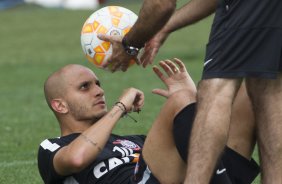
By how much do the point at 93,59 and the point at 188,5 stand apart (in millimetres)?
743

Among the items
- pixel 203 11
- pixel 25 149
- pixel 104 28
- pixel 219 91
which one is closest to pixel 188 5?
pixel 203 11

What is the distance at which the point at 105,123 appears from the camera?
5.30m

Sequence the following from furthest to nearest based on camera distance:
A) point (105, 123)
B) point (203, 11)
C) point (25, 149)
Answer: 1. point (25, 149)
2. point (203, 11)
3. point (105, 123)

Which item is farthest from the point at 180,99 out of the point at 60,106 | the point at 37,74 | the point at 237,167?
the point at 37,74

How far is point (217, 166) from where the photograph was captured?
490 centimetres

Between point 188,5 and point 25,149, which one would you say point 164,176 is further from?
point 25,149

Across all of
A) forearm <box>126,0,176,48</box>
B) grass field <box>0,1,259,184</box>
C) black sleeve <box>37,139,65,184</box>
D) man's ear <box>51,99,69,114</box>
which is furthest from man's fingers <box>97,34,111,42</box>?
grass field <box>0,1,259,184</box>

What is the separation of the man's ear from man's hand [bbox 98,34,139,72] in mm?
404

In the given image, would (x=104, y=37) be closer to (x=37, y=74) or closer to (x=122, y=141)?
(x=122, y=141)

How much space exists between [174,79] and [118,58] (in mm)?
463

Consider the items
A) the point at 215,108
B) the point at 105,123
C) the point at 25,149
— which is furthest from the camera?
the point at 25,149

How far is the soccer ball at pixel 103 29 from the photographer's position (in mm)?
5883

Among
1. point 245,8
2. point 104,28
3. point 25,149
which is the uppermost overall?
point 245,8

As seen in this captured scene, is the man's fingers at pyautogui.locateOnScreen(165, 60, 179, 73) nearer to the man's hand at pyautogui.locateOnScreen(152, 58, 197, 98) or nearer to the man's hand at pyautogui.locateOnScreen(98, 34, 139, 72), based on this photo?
the man's hand at pyautogui.locateOnScreen(152, 58, 197, 98)
